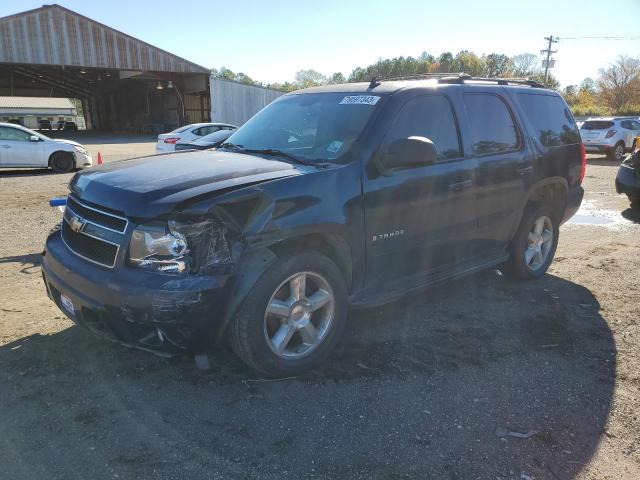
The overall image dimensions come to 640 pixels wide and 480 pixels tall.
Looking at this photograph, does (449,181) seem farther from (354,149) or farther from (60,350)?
(60,350)

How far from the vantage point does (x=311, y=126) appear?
3.92 meters

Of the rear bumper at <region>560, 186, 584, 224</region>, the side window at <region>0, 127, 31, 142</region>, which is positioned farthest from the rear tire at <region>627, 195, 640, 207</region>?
the side window at <region>0, 127, 31, 142</region>

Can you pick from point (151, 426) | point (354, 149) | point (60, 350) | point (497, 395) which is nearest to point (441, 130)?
point (354, 149)

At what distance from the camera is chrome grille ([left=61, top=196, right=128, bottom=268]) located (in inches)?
113

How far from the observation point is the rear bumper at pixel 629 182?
29.5ft

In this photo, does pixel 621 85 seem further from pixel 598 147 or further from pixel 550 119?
pixel 550 119

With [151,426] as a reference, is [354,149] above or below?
above

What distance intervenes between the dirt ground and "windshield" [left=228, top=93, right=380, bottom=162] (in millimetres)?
1522

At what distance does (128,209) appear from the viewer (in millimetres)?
2787

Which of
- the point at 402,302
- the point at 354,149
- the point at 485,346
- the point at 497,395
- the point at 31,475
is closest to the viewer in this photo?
the point at 31,475

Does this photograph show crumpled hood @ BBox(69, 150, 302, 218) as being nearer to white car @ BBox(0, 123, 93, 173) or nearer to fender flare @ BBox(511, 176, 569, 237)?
fender flare @ BBox(511, 176, 569, 237)

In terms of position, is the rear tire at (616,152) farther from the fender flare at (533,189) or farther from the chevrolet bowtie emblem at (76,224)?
the chevrolet bowtie emblem at (76,224)

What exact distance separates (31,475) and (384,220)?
2534 millimetres

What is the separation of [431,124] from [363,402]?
2236 mm
